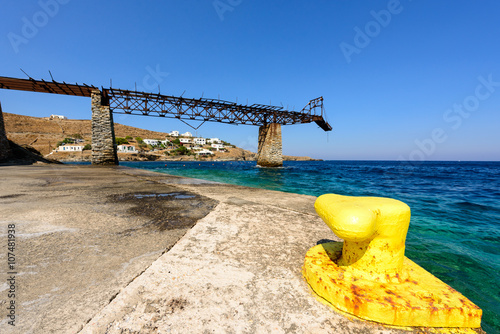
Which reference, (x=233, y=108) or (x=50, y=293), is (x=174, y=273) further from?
(x=233, y=108)

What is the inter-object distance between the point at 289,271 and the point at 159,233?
1303 mm

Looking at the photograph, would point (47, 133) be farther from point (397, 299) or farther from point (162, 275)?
point (397, 299)

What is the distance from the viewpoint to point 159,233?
192cm

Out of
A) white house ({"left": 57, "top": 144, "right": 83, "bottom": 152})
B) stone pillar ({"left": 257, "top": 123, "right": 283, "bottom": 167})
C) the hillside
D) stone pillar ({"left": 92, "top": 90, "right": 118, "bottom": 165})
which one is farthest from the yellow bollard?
white house ({"left": 57, "top": 144, "right": 83, "bottom": 152})

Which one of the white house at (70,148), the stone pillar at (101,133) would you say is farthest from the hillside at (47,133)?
the stone pillar at (101,133)

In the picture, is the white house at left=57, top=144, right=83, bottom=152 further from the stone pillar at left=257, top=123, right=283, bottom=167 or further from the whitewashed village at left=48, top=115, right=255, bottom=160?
the stone pillar at left=257, top=123, right=283, bottom=167

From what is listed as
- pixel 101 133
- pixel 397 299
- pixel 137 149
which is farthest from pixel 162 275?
pixel 137 149

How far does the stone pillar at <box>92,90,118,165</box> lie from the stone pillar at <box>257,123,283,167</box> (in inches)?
608

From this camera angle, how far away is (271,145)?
23.3 m

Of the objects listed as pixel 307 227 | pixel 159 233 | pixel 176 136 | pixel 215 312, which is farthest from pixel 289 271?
pixel 176 136

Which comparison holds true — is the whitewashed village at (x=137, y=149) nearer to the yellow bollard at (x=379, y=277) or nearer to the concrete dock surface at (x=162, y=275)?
the concrete dock surface at (x=162, y=275)

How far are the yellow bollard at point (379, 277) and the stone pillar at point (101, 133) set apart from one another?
56.1 feet

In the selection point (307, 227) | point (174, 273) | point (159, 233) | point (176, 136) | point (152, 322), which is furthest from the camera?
point (176, 136)

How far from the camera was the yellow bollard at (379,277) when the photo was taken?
95 cm
